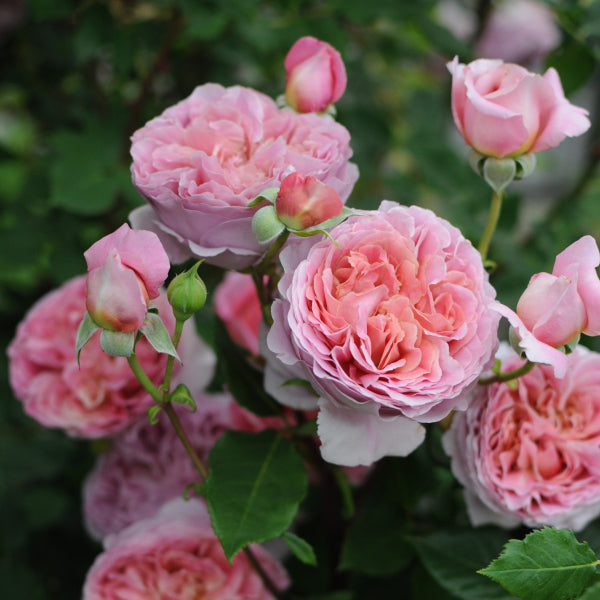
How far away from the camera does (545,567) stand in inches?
14.5

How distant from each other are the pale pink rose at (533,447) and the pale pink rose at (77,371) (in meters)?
0.22

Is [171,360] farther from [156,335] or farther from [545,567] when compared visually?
[545,567]

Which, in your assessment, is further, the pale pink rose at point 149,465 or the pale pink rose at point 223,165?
the pale pink rose at point 149,465

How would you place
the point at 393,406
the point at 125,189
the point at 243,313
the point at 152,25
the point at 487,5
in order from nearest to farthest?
the point at 393,406
the point at 243,313
the point at 125,189
the point at 152,25
the point at 487,5

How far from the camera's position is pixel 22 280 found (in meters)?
1.11

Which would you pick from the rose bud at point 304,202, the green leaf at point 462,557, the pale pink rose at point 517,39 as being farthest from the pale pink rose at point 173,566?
the pale pink rose at point 517,39

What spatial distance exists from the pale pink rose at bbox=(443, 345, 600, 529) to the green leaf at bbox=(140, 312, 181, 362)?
0.61 ft

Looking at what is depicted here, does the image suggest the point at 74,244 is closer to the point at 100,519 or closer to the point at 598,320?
the point at 100,519

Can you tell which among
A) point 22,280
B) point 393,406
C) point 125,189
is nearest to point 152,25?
point 125,189

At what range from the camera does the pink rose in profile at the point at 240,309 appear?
1.85 ft

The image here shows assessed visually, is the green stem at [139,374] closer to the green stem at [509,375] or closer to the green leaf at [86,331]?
the green leaf at [86,331]

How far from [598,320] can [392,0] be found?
550 millimetres

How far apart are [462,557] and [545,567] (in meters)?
0.13

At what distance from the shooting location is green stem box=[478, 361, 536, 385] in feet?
1.35
